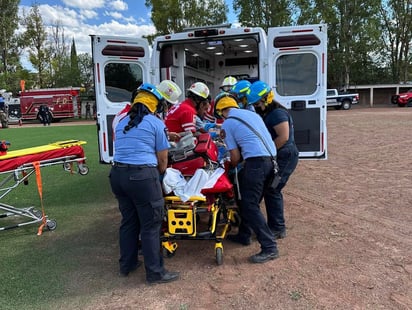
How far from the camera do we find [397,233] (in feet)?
15.0

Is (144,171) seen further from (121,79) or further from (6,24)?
(6,24)

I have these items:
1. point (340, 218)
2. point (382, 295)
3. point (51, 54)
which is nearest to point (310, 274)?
point (382, 295)

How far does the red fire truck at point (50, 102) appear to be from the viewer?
3189 cm

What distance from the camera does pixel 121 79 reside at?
242 inches

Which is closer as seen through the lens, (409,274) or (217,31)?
(409,274)

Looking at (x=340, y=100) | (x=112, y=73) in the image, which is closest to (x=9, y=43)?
(x=340, y=100)

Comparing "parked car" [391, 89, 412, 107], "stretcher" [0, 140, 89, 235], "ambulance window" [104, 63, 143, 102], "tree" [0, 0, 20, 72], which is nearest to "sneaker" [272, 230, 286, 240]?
"stretcher" [0, 140, 89, 235]

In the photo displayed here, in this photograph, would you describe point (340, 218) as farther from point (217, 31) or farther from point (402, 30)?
point (402, 30)

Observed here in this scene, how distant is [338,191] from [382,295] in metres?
3.59

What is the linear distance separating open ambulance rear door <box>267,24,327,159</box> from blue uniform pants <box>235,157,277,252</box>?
6.25 feet

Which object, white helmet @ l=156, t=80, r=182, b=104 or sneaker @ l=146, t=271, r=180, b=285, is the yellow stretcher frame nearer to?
sneaker @ l=146, t=271, r=180, b=285

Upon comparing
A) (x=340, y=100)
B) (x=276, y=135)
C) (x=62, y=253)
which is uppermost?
(x=340, y=100)

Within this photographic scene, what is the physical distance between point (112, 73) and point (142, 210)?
3.23 metres

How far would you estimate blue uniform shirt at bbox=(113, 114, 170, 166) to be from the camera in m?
3.49
